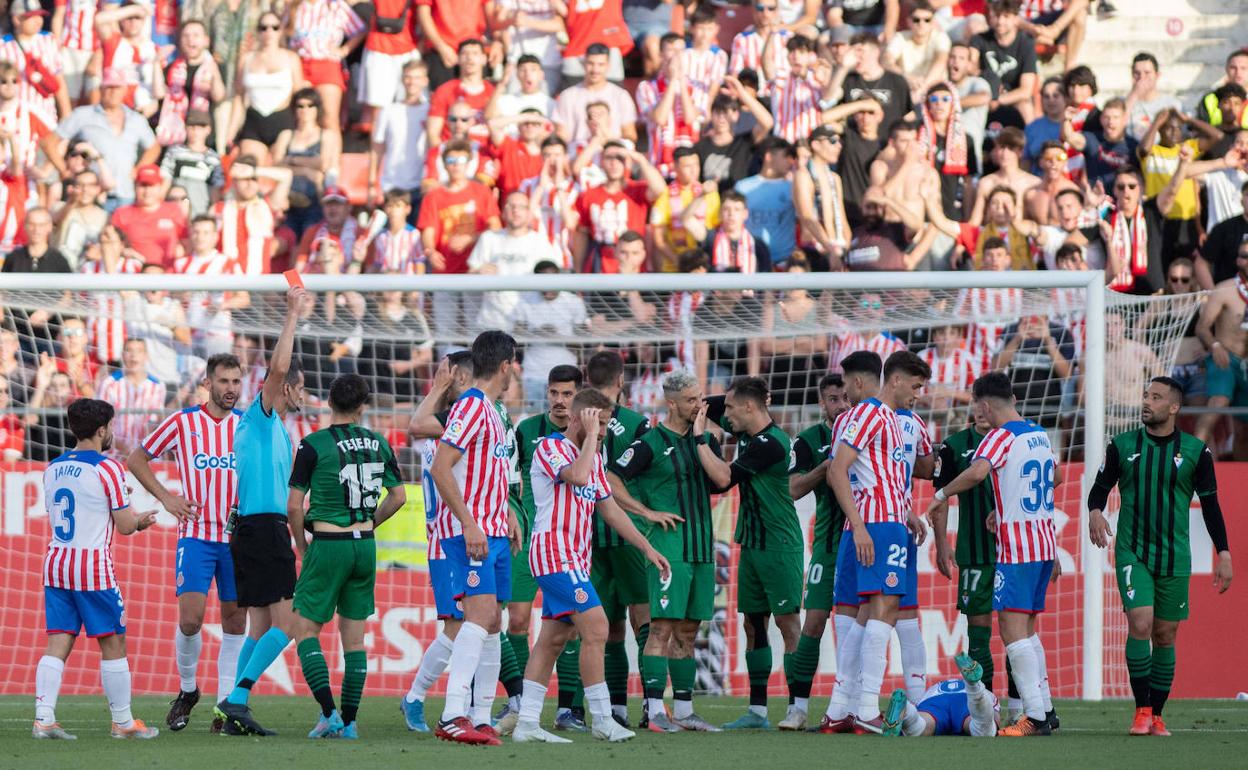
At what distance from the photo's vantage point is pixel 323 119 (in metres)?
17.7

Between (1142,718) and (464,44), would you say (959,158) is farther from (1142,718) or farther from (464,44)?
(1142,718)

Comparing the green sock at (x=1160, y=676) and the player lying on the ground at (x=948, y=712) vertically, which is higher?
the green sock at (x=1160, y=676)

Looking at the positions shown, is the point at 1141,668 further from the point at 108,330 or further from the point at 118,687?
the point at 108,330

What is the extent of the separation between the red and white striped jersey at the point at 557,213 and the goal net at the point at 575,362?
2186 mm

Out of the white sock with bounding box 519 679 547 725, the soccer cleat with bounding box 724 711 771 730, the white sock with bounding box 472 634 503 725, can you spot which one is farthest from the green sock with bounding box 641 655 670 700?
the white sock with bounding box 472 634 503 725

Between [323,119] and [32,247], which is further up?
[323,119]

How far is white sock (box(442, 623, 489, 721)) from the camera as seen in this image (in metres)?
8.64

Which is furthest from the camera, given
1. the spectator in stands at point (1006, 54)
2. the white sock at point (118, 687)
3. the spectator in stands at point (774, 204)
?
the spectator in stands at point (1006, 54)

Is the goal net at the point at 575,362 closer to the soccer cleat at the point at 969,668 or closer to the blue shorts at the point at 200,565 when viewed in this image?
Answer: the blue shorts at the point at 200,565

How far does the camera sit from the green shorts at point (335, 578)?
9.28 m

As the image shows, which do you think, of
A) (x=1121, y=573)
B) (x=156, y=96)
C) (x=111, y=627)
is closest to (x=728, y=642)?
(x=1121, y=573)

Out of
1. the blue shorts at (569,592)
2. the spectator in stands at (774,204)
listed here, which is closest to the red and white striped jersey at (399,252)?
the spectator in stands at (774,204)

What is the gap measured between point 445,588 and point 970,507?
10.9 ft

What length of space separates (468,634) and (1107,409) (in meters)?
6.59
